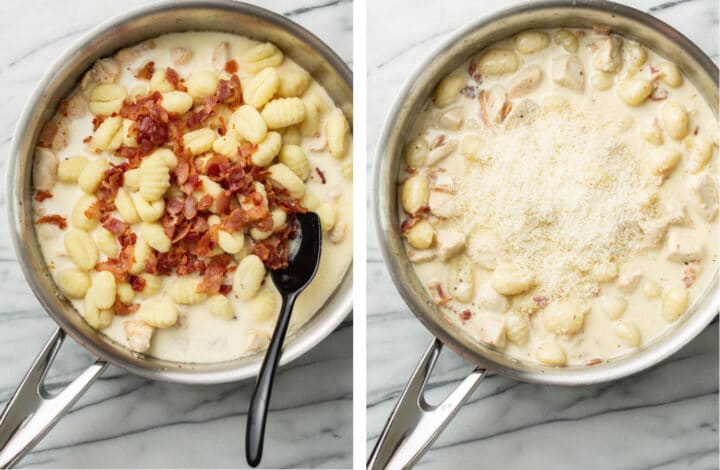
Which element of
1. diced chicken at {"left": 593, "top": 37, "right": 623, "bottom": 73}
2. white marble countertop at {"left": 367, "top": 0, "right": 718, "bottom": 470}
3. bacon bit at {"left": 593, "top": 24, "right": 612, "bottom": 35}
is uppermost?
bacon bit at {"left": 593, "top": 24, "right": 612, "bottom": 35}

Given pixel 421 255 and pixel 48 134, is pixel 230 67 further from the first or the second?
pixel 421 255

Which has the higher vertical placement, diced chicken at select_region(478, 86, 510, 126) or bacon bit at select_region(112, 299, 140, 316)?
diced chicken at select_region(478, 86, 510, 126)

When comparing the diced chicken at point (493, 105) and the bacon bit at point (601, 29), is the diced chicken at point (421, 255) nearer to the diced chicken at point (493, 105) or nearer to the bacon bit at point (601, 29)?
the diced chicken at point (493, 105)

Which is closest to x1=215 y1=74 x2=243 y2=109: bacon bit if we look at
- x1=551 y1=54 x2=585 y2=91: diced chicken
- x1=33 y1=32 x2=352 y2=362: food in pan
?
x1=33 y1=32 x2=352 y2=362: food in pan

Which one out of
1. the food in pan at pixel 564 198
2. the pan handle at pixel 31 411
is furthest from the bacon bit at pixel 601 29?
the pan handle at pixel 31 411

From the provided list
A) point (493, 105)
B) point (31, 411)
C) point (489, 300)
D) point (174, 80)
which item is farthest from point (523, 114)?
point (31, 411)

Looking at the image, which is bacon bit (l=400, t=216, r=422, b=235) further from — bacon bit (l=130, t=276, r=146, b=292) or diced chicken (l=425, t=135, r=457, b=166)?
bacon bit (l=130, t=276, r=146, b=292)
